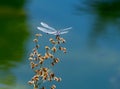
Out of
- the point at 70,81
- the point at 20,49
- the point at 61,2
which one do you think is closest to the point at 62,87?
the point at 70,81

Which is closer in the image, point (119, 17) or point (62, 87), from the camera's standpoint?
point (62, 87)

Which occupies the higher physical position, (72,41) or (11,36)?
(11,36)

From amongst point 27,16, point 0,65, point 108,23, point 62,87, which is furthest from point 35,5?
point 62,87

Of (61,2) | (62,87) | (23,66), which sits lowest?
(62,87)

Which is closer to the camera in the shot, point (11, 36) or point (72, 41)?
point (72, 41)

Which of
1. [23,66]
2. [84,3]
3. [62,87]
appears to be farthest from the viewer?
[84,3]

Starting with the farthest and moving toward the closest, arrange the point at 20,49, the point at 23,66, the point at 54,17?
the point at 54,17, the point at 20,49, the point at 23,66

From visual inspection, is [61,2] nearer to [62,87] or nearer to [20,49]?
[20,49]

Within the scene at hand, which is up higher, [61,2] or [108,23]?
[61,2]
